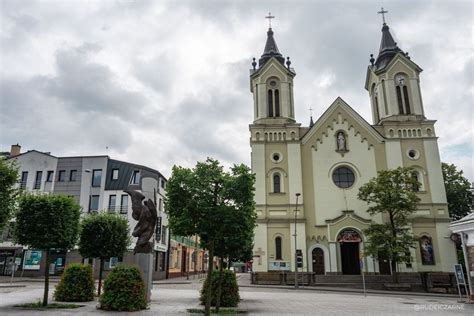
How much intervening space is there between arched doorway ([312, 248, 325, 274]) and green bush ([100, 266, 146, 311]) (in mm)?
25225

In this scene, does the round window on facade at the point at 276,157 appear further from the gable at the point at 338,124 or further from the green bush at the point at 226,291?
the green bush at the point at 226,291

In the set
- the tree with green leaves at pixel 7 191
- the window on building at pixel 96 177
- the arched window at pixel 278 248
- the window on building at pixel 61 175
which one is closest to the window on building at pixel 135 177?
the window on building at pixel 96 177

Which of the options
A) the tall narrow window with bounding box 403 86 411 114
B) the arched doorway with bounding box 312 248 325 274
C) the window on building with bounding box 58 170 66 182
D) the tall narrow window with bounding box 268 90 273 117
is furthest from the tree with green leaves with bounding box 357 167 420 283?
the window on building with bounding box 58 170 66 182

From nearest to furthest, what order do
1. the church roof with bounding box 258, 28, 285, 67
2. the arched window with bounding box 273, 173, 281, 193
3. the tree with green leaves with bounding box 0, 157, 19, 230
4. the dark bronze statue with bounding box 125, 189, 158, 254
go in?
the tree with green leaves with bounding box 0, 157, 19, 230 → the dark bronze statue with bounding box 125, 189, 158, 254 → the arched window with bounding box 273, 173, 281, 193 → the church roof with bounding box 258, 28, 285, 67

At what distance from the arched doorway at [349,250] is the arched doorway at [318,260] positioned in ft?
6.33

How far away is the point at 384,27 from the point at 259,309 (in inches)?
1607

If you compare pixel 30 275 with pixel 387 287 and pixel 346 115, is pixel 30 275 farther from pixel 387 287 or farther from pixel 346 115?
pixel 346 115

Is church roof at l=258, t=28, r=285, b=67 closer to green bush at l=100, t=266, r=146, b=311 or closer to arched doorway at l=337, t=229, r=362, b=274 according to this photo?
arched doorway at l=337, t=229, r=362, b=274

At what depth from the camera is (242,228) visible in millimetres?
12398

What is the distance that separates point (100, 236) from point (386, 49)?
38642 millimetres

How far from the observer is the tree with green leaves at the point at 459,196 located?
42.6 metres

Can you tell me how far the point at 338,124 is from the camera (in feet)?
133

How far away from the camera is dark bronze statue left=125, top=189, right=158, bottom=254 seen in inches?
601

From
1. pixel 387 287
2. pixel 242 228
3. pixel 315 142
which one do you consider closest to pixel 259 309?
pixel 242 228
